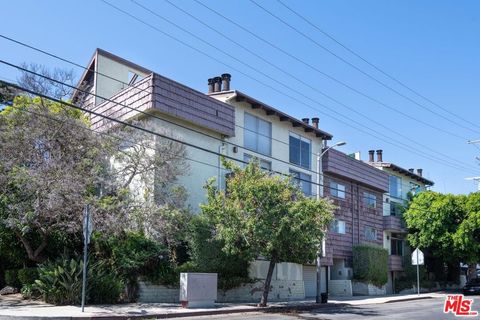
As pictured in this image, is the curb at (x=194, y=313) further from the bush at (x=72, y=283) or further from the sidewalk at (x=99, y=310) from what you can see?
the bush at (x=72, y=283)

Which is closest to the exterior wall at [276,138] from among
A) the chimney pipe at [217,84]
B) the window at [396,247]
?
the chimney pipe at [217,84]

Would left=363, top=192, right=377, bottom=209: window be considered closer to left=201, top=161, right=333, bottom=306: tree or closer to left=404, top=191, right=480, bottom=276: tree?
left=404, top=191, right=480, bottom=276: tree


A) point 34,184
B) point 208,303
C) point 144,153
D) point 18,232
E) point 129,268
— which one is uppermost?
point 144,153

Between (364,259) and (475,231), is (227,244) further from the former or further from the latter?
(475,231)

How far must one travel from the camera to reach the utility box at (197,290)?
20.5 m

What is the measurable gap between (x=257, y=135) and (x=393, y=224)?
1784cm

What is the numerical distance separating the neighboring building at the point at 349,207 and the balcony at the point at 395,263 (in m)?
1.60

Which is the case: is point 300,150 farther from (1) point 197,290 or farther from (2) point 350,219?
(1) point 197,290

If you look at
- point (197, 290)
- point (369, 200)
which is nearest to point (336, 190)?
point (369, 200)

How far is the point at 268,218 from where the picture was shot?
850 inches

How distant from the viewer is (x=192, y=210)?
2645 cm

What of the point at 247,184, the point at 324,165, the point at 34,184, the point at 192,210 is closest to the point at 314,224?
the point at 247,184

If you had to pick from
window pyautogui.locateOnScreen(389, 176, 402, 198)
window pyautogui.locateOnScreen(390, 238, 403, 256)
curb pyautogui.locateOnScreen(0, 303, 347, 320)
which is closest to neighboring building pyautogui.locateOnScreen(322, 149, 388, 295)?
window pyautogui.locateOnScreen(390, 238, 403, 256)

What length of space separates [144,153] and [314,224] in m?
7.61
